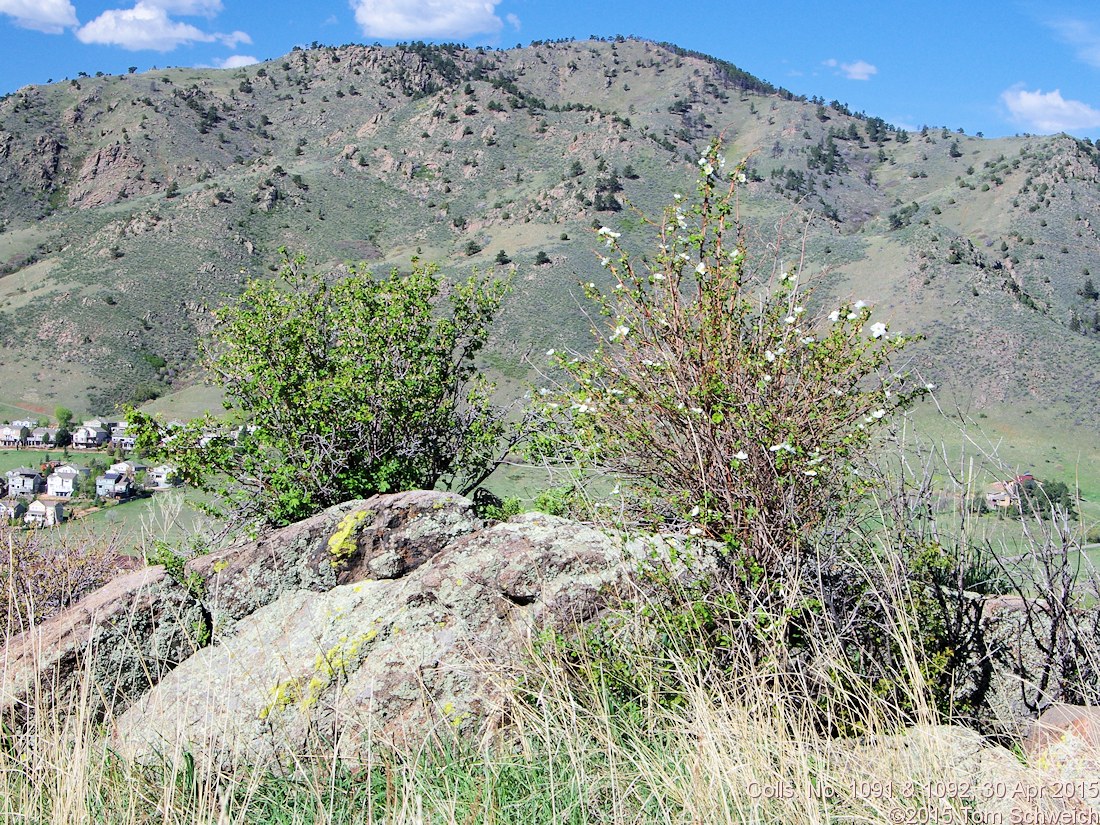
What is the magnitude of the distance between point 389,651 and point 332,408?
4617 millimetres

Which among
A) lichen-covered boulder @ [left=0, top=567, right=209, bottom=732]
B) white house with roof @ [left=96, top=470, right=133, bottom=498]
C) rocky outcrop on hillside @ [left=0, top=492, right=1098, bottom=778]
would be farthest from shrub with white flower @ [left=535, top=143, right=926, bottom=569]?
white house with roof @ [left=96, top=470, right=133, bottom=498]

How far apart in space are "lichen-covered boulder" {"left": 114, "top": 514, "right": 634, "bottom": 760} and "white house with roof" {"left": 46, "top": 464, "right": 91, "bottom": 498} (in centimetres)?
2840

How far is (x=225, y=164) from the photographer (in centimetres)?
8219

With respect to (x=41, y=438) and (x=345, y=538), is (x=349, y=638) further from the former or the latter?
(x=41, y=438)

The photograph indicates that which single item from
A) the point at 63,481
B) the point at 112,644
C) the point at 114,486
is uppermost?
the point at 112,644

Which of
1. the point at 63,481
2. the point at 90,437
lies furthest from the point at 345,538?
the point at 90,437

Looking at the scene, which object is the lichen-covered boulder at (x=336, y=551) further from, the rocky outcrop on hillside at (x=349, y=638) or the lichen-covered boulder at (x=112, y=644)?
the lichen-covered boulder at (x=112, y=644)

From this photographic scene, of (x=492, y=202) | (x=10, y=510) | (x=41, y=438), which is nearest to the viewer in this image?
(x=10, y=510)

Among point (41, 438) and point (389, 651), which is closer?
point (389, 651)

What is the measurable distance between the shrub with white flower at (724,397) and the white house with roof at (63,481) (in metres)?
28.4

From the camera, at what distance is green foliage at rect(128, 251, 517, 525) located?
736 cm

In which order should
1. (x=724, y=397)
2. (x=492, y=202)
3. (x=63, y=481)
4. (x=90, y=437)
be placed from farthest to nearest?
(x=492, y=202)
(x=90, y=437)
(x=63, y=481)
(x=724, y=397)

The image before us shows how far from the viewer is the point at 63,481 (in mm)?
30188

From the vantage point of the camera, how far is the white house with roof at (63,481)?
2908cm
